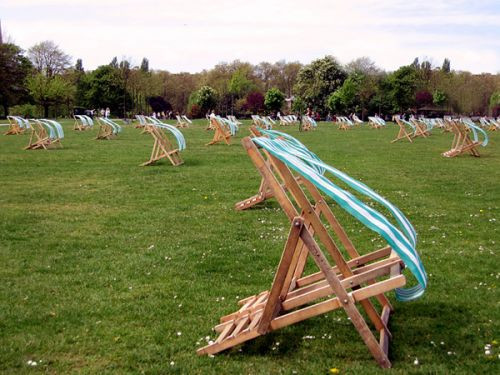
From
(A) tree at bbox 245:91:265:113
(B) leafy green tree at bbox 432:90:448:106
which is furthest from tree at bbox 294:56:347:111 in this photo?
(B) leafy green tree at bbox 432:90:448:106

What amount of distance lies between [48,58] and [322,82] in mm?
33409

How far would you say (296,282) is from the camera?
4359 millimetres

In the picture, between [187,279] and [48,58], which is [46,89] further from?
[187,279]

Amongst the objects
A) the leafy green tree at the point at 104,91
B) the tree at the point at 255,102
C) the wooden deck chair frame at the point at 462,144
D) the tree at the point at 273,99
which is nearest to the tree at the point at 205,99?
the tree at the point at 255,102

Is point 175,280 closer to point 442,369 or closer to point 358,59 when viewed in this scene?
point 442,369

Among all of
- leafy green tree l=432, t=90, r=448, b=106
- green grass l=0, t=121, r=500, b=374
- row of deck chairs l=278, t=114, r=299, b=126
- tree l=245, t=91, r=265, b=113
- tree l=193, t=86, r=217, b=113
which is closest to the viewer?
green grass l=0, t=121, r=500, b=374

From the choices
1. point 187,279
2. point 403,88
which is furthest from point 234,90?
point 187,279

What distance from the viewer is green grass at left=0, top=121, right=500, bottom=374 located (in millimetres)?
3586

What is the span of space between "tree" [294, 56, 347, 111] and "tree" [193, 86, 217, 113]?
13.7 metres

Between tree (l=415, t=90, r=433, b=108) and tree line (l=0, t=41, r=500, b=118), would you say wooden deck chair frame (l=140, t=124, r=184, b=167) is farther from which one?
tree (l=415, t=90, r=433, b=108)

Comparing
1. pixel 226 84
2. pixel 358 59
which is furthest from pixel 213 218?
pixel 358 59

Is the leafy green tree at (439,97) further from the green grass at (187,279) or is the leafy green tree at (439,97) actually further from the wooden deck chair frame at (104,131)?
the green grass at (187,279)

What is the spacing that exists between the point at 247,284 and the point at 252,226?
226 cm

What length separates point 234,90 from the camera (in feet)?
231
